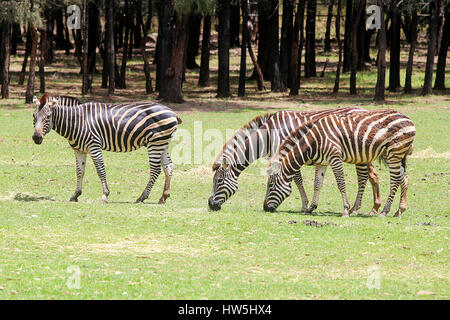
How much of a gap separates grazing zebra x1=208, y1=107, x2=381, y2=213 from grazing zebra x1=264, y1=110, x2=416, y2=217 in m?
0.48

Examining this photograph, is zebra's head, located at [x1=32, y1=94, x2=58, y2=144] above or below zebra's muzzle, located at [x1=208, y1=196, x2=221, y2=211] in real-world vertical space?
above

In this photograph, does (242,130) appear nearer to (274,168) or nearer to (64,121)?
(274,168)

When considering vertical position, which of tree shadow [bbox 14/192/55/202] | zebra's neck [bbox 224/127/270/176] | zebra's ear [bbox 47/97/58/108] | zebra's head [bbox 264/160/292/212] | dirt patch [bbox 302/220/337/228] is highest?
zebra's ear [bbox 47/97/58/108]

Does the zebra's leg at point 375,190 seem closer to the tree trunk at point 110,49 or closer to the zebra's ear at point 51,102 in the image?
the zebra's ear at point 51,102

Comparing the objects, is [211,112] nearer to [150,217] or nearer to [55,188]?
[55,188]

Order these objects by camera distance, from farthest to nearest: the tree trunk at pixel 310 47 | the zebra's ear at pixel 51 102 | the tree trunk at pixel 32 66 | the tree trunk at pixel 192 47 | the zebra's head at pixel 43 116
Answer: the tree trunk at pixel 192 47 < the tree trunk at pixel 310 47 < the tree trunk at pixel 32 66 < the zebra's ear at pixel 51 102 < the zebra's head at pixel 43 116

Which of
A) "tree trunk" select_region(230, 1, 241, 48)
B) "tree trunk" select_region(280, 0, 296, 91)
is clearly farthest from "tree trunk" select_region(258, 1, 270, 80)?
"tree trunk" select_region(230, 1, 241, 48)

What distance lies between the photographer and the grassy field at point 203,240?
847cm

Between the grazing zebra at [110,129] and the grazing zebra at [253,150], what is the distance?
1.54 meters

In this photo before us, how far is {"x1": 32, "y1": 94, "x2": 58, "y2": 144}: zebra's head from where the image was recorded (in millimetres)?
13984

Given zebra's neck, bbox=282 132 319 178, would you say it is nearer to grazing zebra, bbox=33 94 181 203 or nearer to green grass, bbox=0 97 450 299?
green grass, bbox=0 97 450 299

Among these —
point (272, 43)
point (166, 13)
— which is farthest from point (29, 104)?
point (272, 43)

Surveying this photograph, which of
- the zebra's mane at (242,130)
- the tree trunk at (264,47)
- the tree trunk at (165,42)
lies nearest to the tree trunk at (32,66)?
the tree trunk at (165,42)

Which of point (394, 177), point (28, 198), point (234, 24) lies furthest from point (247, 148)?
point (234, 24)
